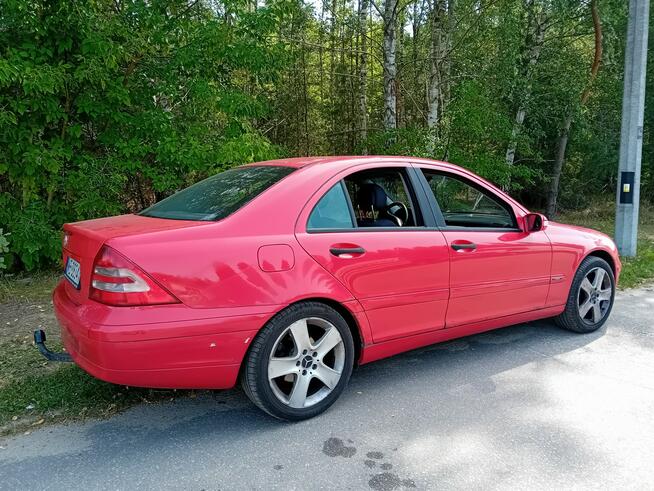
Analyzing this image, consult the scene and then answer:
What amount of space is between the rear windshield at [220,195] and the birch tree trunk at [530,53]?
874cm

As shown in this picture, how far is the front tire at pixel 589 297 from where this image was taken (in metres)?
4.41

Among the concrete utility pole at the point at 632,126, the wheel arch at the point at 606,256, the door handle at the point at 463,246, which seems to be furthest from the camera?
the concrete utility pole at the point at 632,126

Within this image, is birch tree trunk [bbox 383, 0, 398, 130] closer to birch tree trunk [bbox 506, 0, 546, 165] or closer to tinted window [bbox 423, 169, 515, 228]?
birch tree trunk [bbox 506, 0, 546, 165]

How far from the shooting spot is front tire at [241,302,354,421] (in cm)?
283

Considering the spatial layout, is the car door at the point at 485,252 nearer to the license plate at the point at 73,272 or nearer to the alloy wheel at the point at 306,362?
the alloy wheel at the point at 306,362

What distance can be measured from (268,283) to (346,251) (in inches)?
21.5

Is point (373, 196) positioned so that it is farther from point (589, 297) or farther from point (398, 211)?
point (589, 297)

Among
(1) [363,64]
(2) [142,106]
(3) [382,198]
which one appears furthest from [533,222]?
(1) [363,64]

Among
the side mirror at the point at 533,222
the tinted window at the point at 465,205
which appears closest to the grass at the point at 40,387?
the tinted window at the point at 465,205

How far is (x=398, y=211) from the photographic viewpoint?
3.87 m

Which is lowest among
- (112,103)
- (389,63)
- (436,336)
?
(436,336)

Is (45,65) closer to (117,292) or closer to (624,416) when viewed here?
(117,292)

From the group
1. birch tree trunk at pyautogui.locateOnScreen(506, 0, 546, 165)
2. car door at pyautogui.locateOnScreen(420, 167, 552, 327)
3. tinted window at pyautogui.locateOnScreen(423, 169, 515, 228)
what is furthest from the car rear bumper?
birch tree trunk at pyautogui.locateOnScreen(506, 0, 546, 165)

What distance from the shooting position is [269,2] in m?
6.78
